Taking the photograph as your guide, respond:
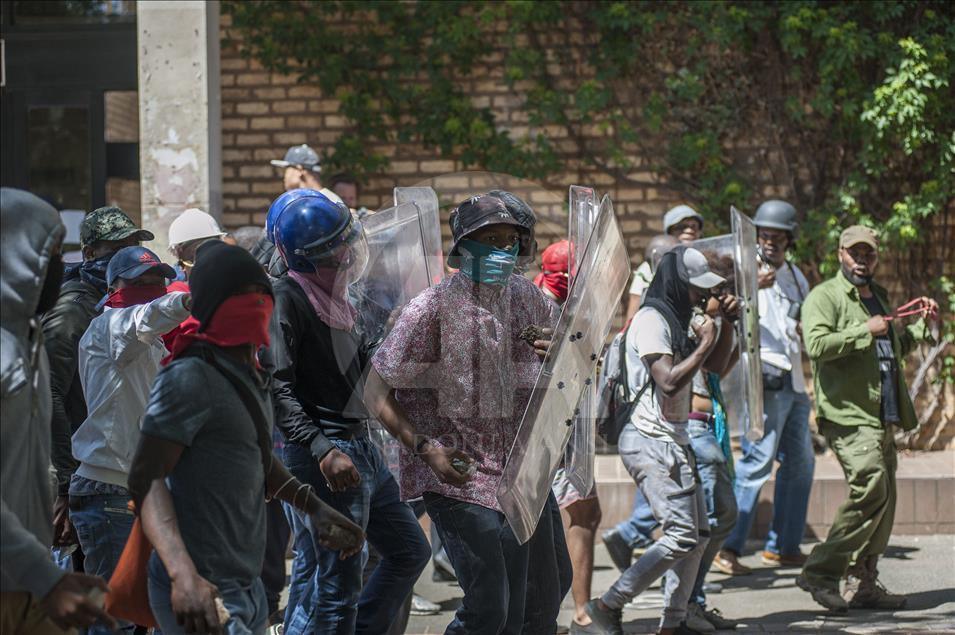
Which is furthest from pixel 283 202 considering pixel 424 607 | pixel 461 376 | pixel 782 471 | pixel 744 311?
pixel 782 471

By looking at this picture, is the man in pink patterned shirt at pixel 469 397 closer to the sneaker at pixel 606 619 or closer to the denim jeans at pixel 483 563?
the denim jeans at pixel 483 563

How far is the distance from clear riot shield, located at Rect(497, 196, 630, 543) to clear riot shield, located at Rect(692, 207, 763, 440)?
187cm

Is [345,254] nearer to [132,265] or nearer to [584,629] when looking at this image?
[132,265]

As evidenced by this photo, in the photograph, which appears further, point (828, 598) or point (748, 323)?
point (828, 598)

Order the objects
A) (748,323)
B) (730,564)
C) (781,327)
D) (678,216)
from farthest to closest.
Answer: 1. (678,216)
2. (781,327)
3. (730,564)
4. (748,323)

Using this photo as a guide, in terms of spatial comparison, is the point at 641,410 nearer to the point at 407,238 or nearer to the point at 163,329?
the point at 407,238

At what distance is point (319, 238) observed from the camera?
465 centimetres

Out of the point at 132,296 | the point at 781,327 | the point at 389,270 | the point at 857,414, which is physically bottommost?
the point at 857,414

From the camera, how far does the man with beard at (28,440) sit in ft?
9.75

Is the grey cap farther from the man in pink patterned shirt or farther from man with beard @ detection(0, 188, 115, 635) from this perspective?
man with beard @ detection(0, 188, 115, 635)

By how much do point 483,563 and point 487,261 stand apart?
3.01ft

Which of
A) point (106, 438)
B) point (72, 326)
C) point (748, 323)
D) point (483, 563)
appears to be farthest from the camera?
point (748, 323)

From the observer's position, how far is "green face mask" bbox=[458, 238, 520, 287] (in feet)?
14.4

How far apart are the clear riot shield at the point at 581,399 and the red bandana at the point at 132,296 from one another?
1.42m
